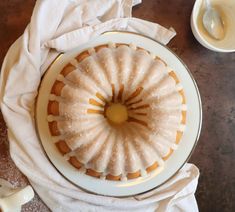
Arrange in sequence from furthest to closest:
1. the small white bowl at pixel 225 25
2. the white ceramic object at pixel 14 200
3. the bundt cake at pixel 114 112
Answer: the small white bowl at pixel 225 25 < the bundt cake at pixel 114 112 < the white ceramic object at pixel 14 200

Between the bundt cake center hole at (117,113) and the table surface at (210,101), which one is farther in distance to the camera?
the table surface at (210,101)

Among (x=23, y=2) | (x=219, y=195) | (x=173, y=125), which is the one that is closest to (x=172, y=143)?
(x=173, y=125)

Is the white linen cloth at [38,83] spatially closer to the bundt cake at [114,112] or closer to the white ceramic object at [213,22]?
the bundt cake at [114,112]

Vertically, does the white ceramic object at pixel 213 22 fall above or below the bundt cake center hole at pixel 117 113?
above

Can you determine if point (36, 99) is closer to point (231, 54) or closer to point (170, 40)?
point (170, 40)

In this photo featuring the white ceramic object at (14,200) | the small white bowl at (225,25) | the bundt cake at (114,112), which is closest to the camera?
the white ceramic object at (14,200)

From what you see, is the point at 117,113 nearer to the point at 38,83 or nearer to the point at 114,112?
the point at 114,112

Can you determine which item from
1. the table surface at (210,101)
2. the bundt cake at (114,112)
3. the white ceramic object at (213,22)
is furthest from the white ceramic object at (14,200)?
the white ceramic object at (213,22)
